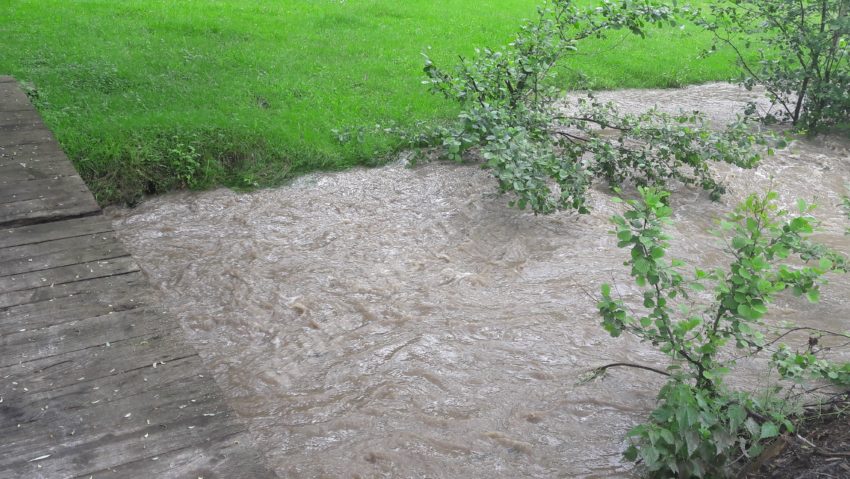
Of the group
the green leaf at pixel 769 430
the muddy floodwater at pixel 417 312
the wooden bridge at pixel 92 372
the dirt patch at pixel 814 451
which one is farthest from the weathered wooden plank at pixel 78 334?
the dirt patch at pixel 814 451

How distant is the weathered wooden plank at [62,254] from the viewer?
4070 millimetres

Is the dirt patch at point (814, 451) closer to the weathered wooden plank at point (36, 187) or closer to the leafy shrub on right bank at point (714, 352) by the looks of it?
the leafy shrub on right bank at point (714, 352)

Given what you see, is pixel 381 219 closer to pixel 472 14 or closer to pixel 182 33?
pixel 182 33

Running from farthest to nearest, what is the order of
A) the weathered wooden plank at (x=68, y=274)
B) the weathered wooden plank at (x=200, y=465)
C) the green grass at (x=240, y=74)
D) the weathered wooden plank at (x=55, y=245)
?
1. the green grass at (x=240, y=74)
2. the weathered wooden plank at (x=55, y=245)
3. the weathered wooden plank at (x=68, y=274)
4. the weathered wooden plank at (x=200, y=465)

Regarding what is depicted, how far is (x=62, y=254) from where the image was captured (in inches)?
166

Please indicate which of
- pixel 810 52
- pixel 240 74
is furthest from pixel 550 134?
pixel 240 74

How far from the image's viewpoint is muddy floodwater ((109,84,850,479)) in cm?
457

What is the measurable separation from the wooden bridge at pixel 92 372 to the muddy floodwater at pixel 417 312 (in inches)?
47.9

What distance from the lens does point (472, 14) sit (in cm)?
1379

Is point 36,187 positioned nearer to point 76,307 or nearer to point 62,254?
point 62,254

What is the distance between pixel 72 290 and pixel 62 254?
438mm

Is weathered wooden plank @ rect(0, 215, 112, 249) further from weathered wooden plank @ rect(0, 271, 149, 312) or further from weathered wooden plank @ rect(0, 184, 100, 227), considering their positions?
weathered wooden plank @ rect(0, 271, 149, 312)

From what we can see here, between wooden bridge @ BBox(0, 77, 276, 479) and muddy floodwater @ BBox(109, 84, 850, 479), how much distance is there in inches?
47.9

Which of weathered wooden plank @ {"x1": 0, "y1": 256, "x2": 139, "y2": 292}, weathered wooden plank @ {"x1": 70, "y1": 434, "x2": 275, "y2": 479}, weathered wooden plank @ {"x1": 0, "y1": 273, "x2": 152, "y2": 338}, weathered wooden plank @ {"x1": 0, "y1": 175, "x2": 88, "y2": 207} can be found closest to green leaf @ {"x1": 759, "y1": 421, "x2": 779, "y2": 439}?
weathered wooden plank @ {"x1": 70, "y1": 434, "x2": 275, "y2": 479}
